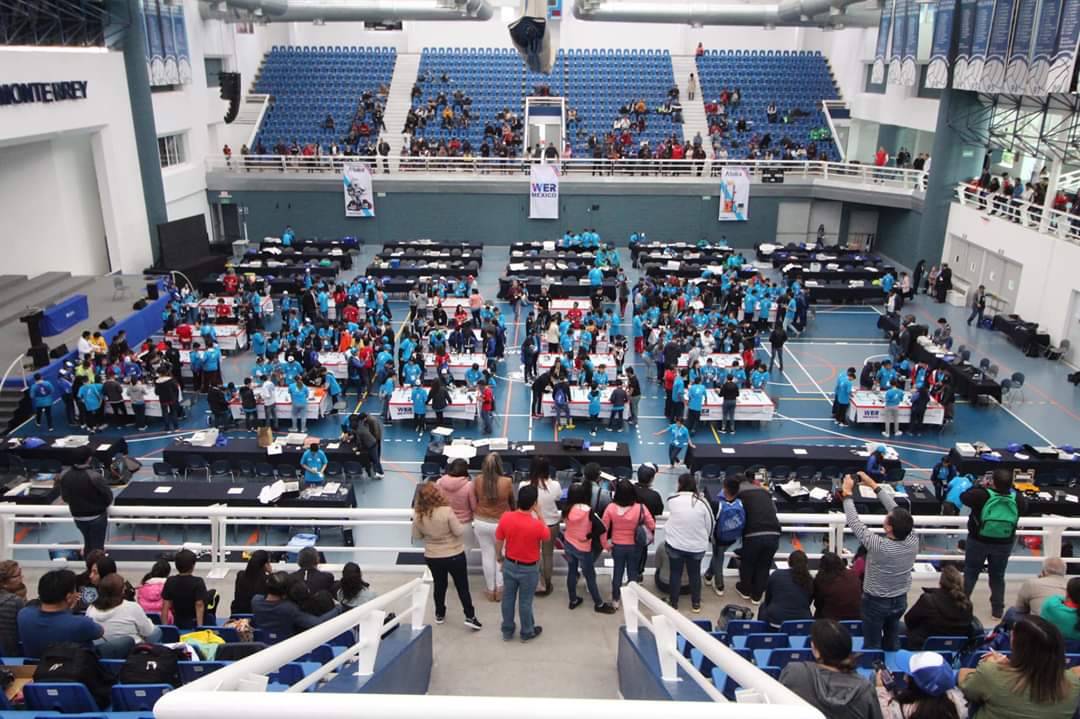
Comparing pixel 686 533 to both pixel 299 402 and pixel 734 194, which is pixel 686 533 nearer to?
pixel 299 402

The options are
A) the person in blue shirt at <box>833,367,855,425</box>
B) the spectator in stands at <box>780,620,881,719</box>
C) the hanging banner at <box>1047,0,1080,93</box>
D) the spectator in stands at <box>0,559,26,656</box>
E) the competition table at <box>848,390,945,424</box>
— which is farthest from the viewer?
the hanging banner at <box>1047,0,1080,93</box>

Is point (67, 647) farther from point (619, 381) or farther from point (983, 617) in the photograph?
point (619, 381)

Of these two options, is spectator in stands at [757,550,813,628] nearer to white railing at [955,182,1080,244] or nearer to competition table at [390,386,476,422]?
competition table at [390,386,476,422]

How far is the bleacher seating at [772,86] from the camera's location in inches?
1681

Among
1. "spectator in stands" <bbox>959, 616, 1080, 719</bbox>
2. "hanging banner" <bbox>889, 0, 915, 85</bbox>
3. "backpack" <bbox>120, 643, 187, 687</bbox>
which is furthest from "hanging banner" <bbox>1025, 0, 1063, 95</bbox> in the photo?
"backpack" <bbox>120, 643, 187, 687</bbox>

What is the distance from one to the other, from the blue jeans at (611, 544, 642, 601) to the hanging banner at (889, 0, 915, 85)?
3065 centimetres

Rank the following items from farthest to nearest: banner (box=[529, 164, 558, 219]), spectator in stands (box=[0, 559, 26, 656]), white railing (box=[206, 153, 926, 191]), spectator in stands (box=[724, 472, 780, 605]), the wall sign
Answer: white railing (box=[206, 153, 926, 191]) < banner (box=[529, 164, 558, 219]) < the wall sign < spectator in stands (box=[724, 472, 780, 605]) < spectator in stands (box=[0, 559, 26, 656])

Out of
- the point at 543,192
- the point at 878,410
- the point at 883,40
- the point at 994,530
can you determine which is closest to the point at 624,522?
the point at 994,530

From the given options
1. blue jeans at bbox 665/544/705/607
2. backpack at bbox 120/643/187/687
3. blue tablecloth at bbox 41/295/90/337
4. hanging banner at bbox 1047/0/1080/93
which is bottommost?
blue tablecloth at bbox 41/295/90/337

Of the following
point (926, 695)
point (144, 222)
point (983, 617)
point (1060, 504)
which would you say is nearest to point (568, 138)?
point (144, 222)

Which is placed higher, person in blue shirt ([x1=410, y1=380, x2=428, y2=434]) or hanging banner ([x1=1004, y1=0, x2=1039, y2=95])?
hanging banner ([x1=1004, y1=0, x2=1039, y2=95])

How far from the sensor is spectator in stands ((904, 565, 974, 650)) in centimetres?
680

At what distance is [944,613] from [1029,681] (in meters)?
2.39

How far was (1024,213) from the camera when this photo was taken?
2734 centimetres
